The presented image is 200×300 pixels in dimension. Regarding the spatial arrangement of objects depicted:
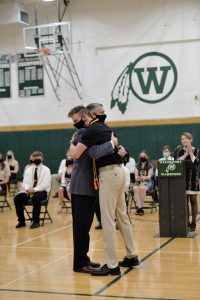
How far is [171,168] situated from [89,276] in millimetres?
2906

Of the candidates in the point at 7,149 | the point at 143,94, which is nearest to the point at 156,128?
the point at 143,94

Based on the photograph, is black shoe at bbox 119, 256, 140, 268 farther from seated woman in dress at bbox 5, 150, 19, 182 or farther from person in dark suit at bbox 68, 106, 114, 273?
seated woman in dress at bbox 5, 150, 19, 182

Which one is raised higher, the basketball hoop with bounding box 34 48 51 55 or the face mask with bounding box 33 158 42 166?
the basketball hoop with bounding box 34 48 51 55

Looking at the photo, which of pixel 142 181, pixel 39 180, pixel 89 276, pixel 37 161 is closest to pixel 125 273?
pixel 89 276

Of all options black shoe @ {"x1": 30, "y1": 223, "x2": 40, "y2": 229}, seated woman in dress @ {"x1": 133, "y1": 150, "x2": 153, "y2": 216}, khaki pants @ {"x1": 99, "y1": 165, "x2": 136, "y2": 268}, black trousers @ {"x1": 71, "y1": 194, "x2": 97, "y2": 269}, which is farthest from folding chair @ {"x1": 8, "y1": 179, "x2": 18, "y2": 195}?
khaki pants @ {"x1": 99, "y1": 165, "x2": 136, "y2": 268}

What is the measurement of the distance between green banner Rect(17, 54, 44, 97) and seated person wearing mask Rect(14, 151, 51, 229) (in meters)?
8.65

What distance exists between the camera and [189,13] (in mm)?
17203

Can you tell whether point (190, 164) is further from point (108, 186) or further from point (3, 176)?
point (3, 176)

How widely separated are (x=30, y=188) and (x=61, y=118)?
28.2 ft

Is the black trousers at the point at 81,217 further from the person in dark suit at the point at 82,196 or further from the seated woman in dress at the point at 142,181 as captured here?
the seated woman in dress at the point at 142,181

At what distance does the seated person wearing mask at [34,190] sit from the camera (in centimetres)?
1032

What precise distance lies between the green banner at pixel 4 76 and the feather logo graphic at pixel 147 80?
161 inches

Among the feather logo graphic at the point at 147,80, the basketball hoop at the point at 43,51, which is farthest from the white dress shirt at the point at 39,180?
the feather logo graphic at the point at 147,80

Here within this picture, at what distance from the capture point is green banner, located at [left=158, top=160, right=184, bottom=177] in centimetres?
834
